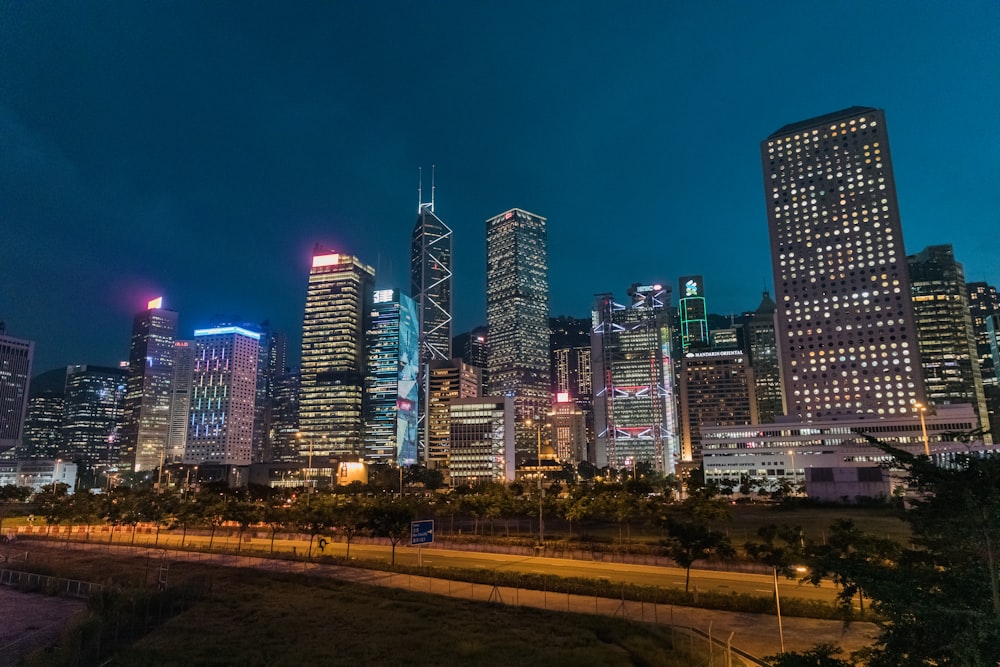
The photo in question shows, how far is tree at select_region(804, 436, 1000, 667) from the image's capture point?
1207 centimetres

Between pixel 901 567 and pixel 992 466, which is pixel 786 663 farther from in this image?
pixel 992 466

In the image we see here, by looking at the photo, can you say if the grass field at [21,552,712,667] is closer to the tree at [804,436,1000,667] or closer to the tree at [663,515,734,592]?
the tree at [663,515,734,592]

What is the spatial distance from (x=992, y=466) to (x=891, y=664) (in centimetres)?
520

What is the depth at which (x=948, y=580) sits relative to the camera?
13.4 m

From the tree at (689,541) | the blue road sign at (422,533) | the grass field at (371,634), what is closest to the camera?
the grass field at (371,634)

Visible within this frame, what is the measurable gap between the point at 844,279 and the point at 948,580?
202 metres

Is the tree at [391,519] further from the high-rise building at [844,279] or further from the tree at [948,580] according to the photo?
the high-rise building at [844,279]

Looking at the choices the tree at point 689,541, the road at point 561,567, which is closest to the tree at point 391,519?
the road at point 561,567

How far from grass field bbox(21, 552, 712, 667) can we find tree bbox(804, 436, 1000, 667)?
41.1 ft

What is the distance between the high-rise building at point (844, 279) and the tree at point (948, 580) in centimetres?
19246

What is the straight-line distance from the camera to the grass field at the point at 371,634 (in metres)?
25.8

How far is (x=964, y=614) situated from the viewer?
12.0 metres

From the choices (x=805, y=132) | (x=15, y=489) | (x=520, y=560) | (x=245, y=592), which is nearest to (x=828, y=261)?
(x=805, y=132)

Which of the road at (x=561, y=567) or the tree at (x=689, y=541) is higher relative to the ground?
the tree at (x=689, y=541)
